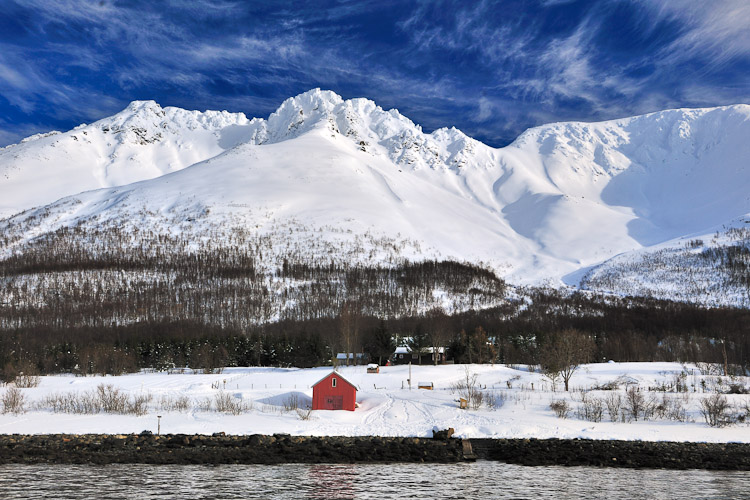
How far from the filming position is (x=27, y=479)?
97.3 feet

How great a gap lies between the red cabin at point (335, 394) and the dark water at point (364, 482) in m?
19.1

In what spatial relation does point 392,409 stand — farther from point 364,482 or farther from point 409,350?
point 409,350

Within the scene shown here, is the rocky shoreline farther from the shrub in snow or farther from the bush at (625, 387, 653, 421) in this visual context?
the shrub in snow

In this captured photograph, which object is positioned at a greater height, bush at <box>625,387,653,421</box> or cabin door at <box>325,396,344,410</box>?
cabin door at <box>325,396,344,410</box>

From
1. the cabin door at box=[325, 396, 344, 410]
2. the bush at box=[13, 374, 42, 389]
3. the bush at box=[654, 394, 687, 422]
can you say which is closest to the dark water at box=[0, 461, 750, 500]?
the bush at box=[654, 394, 687, 422]

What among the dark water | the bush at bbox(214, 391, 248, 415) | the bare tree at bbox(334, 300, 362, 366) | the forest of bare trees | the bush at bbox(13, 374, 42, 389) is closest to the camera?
the dark water

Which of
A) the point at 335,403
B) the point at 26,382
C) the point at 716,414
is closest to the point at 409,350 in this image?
the point at 335,403

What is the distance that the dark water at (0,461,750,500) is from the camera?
26891mm

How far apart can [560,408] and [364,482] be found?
2950 centimetres

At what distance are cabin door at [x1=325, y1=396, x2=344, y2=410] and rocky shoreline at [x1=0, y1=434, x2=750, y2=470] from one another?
33.4 feet

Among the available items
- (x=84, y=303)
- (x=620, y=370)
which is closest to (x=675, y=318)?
(x=620, y=370)

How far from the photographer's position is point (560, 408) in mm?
52156

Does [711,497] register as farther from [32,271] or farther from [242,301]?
[32,271]

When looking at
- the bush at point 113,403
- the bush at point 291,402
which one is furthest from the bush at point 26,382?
the bush at point 291,402
